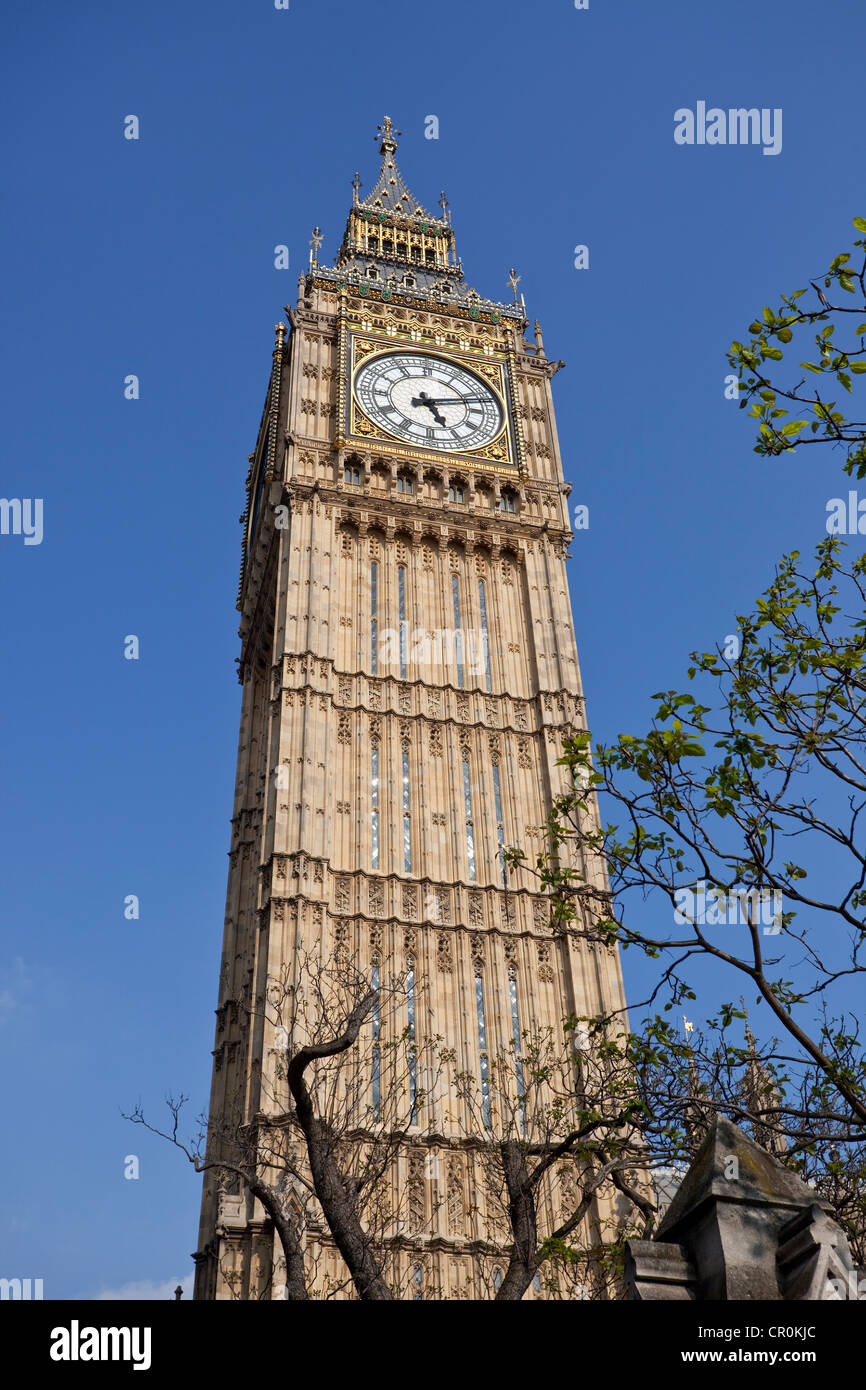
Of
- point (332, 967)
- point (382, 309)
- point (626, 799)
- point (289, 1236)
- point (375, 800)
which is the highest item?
point (382, 309)

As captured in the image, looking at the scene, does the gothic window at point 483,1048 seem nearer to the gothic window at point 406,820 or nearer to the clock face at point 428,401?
the gothic window at point 406,820

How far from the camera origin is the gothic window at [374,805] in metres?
34.7

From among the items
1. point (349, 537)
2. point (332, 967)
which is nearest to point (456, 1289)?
point (332, 967)

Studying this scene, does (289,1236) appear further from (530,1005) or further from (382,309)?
(382,309)

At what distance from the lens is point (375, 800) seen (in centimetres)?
3581

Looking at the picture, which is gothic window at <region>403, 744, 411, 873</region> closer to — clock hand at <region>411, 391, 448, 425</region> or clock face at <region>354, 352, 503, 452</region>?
clock face at <region>354, 352, 503, 452</region>

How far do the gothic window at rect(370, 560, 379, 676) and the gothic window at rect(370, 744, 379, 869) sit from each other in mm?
2994

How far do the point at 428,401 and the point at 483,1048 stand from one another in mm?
23272

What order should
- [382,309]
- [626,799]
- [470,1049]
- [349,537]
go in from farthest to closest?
[382,309], [349,537], [470,1049], [626,799]

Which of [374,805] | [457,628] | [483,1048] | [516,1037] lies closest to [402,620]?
[457,628]

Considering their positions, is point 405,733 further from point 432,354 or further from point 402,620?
point 432,354

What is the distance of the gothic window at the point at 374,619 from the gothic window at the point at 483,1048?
10.0 m

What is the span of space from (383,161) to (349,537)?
32.2m

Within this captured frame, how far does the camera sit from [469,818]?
3641 centimetres
